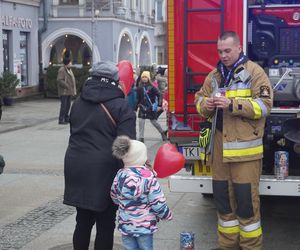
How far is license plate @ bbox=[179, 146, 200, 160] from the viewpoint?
19.0ft

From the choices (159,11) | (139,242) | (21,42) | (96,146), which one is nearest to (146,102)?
(96,146)

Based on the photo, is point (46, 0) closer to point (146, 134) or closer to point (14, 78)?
point (14, 78)

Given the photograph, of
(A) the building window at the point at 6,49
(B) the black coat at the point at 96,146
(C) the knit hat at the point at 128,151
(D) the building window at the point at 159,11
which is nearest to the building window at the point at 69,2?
(A) the building window at the point at 6,49

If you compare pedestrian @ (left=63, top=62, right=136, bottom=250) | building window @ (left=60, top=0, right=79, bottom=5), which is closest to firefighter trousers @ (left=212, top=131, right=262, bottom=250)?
pedestrian @ (left=63, top=62, right=136, bottom=250)

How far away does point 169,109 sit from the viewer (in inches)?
235

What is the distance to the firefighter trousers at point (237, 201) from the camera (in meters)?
5.03

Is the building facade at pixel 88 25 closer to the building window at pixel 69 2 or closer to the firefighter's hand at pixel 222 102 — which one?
the building window at pixel 69 2

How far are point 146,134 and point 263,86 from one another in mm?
9580

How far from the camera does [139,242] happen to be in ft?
14.6

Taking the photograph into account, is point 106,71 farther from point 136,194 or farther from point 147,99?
point 147,99

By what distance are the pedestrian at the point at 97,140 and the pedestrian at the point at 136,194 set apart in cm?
14

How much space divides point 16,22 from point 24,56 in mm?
1796

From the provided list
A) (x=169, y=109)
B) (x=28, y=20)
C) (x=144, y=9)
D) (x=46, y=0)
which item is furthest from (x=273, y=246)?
(x=144, y=9)

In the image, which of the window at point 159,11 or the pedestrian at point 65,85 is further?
the window at point 159,11
